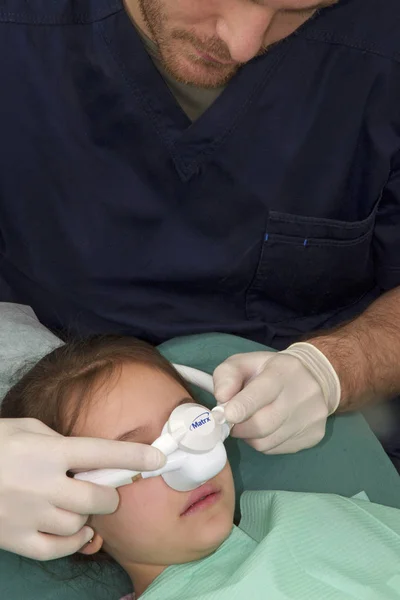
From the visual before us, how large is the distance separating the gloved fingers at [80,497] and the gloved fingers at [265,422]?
0.29 metres

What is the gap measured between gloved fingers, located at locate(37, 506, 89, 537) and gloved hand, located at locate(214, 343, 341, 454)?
0.30 meters

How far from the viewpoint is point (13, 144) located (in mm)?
1535

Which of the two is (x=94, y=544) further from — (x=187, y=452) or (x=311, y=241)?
(x=311, y=241)

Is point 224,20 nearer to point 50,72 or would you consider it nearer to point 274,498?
point 50,72

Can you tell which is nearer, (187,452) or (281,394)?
(187,452)

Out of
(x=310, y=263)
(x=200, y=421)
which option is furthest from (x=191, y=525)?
(x=310, y=263)

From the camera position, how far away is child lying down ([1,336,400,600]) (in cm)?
127

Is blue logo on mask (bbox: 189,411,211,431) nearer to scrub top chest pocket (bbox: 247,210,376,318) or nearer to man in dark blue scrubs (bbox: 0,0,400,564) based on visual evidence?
man in dark blue scrubs (bbox: 0,0,400,564)

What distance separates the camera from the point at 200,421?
Answer: 1.24m

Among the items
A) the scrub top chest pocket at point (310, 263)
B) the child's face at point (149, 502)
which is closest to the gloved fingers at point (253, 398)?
the child's face at point (149, 502)

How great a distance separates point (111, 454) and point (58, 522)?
0.15 meters

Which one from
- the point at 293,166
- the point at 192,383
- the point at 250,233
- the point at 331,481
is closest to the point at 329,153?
the point at 293,166

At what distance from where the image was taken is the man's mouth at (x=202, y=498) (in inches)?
50.5

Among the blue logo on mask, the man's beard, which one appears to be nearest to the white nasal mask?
the blue logo on mask
